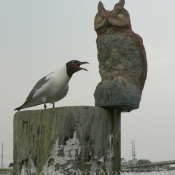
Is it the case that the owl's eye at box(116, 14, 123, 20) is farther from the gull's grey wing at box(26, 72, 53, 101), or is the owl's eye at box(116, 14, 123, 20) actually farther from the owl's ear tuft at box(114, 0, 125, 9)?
the gull's grey wing at box(26, 72, 53, 101)

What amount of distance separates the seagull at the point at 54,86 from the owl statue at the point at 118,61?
0.29 meters

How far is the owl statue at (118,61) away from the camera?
3078mm

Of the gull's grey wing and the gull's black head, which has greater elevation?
the gull's black head

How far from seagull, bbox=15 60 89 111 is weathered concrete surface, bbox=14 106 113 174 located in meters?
0.43

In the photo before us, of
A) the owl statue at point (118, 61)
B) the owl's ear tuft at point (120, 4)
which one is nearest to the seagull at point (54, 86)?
the owl statue at point (118, 61)

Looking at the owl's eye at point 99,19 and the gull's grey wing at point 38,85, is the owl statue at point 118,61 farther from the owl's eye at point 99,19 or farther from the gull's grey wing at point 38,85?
the gull's grey wing at point 38,85

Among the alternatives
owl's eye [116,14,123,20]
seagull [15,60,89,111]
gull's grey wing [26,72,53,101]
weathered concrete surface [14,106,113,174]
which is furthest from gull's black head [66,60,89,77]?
owl's eye [116,14,123,20]

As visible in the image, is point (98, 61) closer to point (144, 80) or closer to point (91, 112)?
point (144, 80)

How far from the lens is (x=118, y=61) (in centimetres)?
334

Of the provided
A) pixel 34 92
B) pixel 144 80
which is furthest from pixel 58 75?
pixel 144 80

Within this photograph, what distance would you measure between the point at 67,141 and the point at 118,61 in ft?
3.29

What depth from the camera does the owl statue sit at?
10.1 feet

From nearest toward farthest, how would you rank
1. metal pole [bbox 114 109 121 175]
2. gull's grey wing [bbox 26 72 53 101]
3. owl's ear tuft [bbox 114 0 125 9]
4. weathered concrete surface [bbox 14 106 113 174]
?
weathered concrete surface [bbox 14 106 113 174] < metal pole [bbox 114 109 121 175] < gull's grey wing [bbox 26 72 53 101] < owl's ear tuft [bbox 114 0 125 9]

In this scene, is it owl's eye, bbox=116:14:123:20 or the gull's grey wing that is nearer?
the gull's grey wing
